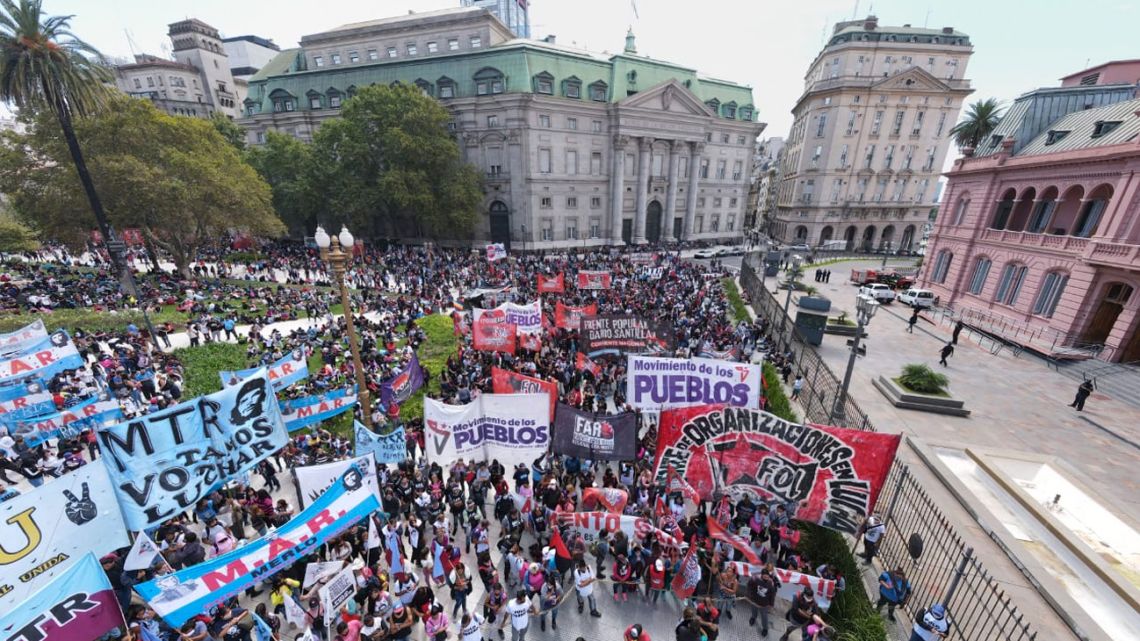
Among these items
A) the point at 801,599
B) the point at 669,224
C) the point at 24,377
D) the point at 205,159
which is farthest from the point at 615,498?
the point at 669,224

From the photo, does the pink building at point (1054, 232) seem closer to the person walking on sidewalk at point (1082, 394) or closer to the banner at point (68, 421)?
the person walking on sidewalk at point (1082, 394)

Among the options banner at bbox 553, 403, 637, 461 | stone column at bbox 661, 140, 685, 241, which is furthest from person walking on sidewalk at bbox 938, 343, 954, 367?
stone column at bbox 661, 140, 685, 241

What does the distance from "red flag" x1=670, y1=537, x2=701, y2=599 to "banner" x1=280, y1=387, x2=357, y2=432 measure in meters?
11.1

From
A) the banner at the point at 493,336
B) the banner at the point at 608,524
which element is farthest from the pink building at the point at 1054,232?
the banner at the point at 493,336

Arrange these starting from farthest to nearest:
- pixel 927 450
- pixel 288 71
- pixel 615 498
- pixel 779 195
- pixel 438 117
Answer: pixel 779 195
pixel 288 71
pixel 438 117
pixel 927 450
pixel 615 498

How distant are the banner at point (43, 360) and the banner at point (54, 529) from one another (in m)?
10.3

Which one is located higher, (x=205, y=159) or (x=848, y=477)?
(x=205, y=159)

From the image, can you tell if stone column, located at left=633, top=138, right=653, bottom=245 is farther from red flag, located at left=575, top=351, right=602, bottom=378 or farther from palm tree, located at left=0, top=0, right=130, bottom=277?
palm tree, located at left=0, top=0, right=130, bottom=277

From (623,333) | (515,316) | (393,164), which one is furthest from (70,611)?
(393,164)

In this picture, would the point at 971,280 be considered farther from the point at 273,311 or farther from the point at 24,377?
the point at 24,377

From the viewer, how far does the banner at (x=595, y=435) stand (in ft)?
35.3

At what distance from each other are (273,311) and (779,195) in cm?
7495

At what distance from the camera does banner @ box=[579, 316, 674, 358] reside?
16.3 metres

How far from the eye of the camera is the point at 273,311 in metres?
26.4
